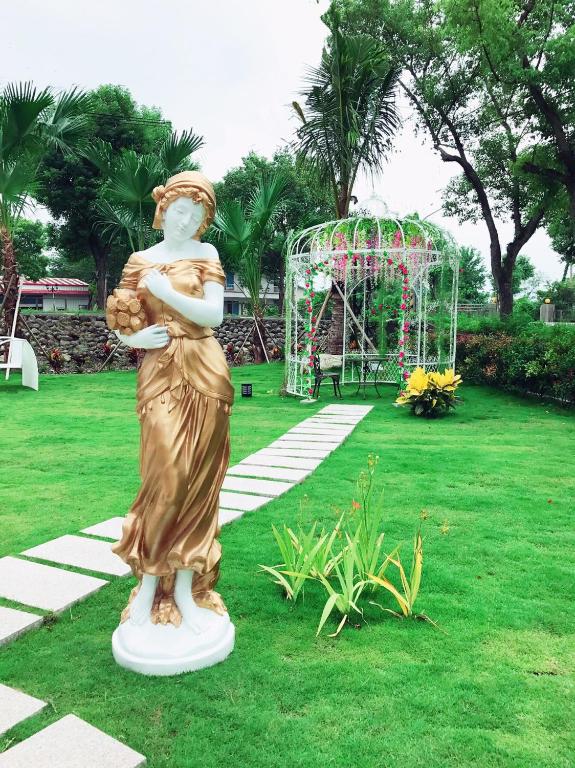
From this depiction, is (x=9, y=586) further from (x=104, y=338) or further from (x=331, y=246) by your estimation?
(x=104, y=338)

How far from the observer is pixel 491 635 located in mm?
2592

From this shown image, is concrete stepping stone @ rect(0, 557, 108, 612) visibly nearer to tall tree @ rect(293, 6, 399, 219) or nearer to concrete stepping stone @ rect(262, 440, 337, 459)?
concrete stepping stone @ rect(262, 440, 337, 459)

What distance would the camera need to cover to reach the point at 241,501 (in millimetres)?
4367

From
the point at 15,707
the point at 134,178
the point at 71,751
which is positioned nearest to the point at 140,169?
the point at 134,178

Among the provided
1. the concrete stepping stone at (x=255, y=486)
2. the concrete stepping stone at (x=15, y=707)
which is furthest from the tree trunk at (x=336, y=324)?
the concrete stepping stone at (x=15, y=707)

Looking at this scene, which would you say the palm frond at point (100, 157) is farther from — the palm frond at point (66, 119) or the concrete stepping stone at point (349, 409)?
the concrete stepping stone at point (349, 409)

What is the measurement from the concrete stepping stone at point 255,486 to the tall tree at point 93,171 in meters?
14.3

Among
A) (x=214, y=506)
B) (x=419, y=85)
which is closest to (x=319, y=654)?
(x=214, y=506)

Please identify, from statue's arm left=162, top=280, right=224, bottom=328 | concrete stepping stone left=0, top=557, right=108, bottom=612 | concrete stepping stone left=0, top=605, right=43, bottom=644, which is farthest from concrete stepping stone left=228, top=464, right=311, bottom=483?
statue's arm left=162, top=280, right=224, bottom=328

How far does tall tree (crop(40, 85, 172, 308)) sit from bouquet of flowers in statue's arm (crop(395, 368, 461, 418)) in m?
12.1

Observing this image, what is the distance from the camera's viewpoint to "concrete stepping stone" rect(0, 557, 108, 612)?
9.19 feet

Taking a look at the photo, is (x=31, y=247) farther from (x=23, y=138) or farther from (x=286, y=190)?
(x=23, y=138)

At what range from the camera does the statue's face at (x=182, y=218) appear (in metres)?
2.34

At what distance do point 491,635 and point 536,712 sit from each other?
0.53 metres
